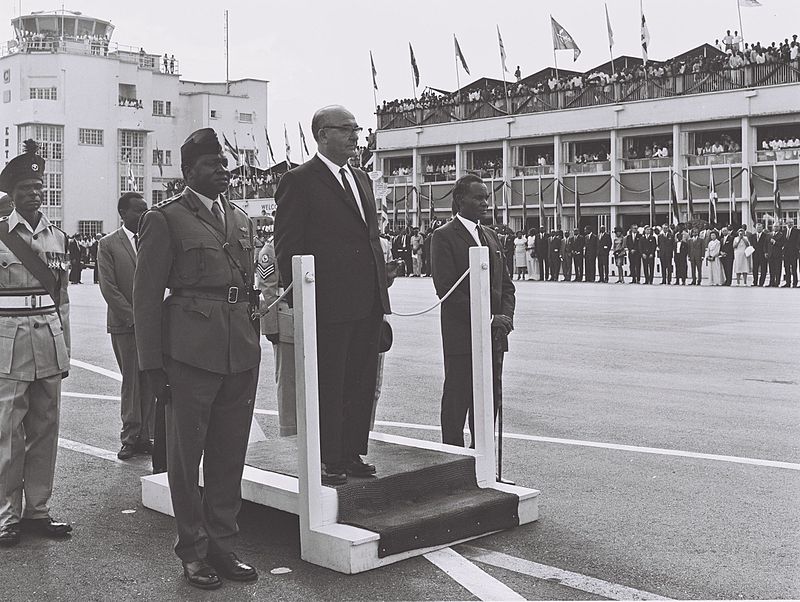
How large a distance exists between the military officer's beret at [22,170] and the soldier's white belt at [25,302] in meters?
0.67

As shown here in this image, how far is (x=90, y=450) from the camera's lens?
9008 mm

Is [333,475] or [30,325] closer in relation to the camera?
[333,475]

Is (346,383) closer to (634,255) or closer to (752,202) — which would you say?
(634,255)

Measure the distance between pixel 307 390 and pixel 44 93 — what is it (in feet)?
302

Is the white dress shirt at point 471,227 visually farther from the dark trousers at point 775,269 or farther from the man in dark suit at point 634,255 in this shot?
the man in dark suit at point 634,255

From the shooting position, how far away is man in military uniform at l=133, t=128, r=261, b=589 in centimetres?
550

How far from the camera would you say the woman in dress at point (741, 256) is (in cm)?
3538

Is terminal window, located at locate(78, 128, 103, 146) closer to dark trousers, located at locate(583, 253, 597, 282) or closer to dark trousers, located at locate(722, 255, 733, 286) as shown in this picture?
dark trousers, located at locate(583, 253, 597, 282)

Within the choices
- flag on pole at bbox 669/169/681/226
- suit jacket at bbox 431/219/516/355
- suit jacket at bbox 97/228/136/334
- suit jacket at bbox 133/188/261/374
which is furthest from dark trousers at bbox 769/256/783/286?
suit jacket at bbox 133/188/261/374

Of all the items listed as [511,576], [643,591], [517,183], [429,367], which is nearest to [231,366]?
[511,576]

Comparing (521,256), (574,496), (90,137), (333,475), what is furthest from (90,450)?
(90,137)

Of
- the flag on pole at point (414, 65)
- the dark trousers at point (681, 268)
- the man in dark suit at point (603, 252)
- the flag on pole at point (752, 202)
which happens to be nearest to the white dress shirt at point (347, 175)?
the dark trousers at point (681, 268)

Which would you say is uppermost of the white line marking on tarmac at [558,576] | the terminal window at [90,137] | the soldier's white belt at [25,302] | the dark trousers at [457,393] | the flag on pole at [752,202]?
the terminal window at [90,137]

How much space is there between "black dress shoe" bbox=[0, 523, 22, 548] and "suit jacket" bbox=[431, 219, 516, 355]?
322 cm
